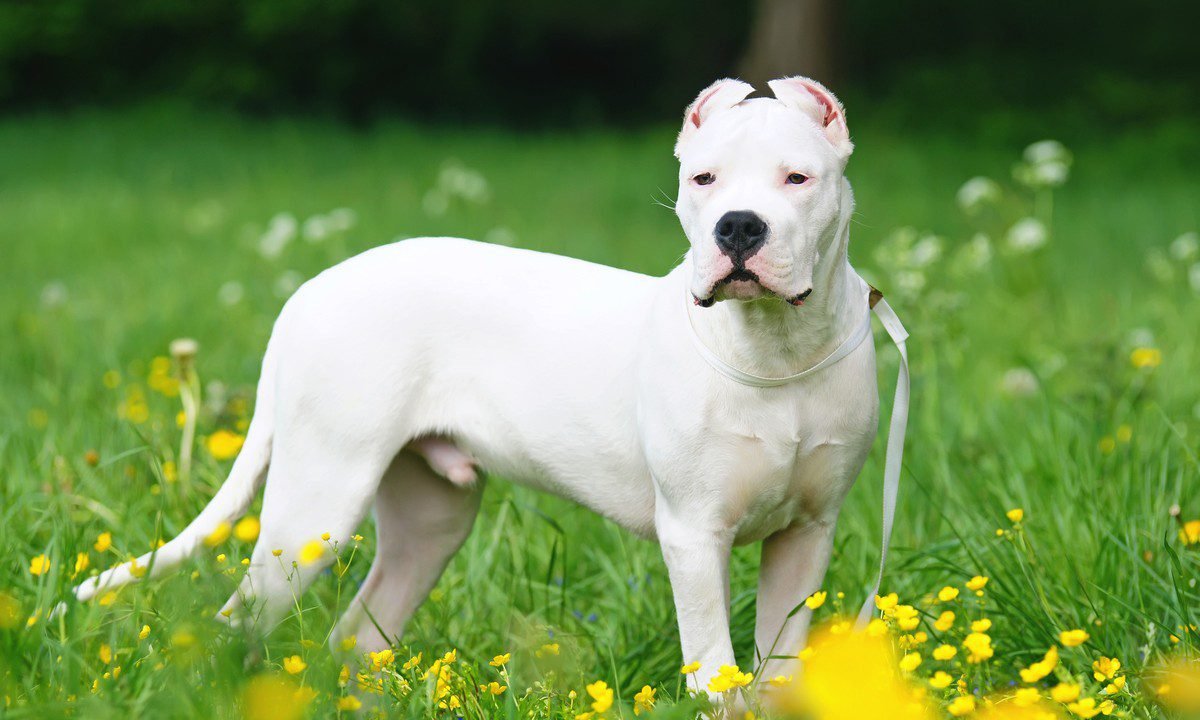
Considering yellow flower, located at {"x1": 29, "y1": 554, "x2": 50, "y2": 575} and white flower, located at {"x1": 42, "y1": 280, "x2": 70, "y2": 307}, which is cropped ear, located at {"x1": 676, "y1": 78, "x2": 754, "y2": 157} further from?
white flower, located at {"x1": 42, "y1": 280, "x2": 70, "y2": 307}

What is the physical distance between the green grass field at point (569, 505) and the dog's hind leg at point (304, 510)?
10 cm

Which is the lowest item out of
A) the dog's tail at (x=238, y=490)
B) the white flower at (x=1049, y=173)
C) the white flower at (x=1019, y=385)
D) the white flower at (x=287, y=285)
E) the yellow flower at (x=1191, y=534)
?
the white flower at (x=287, y=285)

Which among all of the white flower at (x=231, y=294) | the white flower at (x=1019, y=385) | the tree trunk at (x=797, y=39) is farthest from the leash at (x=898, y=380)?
the tree trunk at (x=797, y=39)

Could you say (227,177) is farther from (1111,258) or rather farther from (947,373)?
(947,373)

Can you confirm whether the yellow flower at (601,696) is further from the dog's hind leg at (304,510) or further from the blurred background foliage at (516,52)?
the blurred background foliage at (516,52)

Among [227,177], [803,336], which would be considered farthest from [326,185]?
[803,336]

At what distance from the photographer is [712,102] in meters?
2.75

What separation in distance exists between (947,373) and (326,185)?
7.48 m

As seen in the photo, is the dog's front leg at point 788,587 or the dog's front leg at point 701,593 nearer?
the dog's front leg at point 701,593

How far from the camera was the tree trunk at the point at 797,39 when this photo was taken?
49.0ft

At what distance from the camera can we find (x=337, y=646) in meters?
3.33

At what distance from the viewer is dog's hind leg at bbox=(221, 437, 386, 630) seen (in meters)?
A: 3.04

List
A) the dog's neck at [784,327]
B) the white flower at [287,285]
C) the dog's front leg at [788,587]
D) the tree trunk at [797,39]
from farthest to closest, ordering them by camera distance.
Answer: the tree trunk at [797,39] → the white flower at [287,285] → the dog's front leg at [788,587] → the dog's neck at [784,327]

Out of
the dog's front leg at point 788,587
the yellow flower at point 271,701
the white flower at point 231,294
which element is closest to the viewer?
the yellow flower at point 271,701
